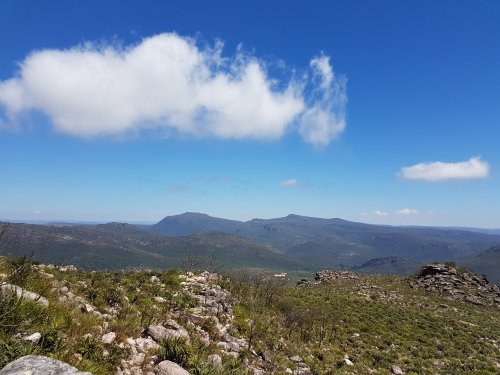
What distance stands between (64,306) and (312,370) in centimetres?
1030

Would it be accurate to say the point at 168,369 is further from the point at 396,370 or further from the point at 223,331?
the point at 396,370

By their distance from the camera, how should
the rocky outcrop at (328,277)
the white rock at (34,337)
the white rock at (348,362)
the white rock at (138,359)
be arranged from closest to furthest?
the white rock at (34,337), the white rock at (138,359), the white rock at (348,362), the rocky outcrop at (328,277)

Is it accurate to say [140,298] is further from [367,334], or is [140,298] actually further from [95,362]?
[367,334]

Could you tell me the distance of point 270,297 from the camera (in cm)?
2603

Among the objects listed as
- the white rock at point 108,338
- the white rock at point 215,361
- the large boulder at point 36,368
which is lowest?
the white rock at point 215,361

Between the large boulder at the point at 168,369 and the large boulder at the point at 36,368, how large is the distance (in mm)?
3306

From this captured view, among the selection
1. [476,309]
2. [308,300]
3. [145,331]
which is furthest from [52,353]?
A: [476,309]

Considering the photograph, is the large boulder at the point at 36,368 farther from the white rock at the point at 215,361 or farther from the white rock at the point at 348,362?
the white rock at the point at 348,362

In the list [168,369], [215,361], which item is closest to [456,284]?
[215,361]

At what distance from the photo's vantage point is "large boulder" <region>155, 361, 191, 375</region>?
349 inches

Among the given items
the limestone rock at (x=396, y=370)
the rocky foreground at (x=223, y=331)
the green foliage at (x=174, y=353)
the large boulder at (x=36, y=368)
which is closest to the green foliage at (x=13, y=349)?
the rocky foreground at (x=223, y=331)

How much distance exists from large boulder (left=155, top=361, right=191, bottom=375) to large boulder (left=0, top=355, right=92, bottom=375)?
3306 millimetres

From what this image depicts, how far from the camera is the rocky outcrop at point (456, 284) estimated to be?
46.7m

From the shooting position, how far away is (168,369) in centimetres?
898
